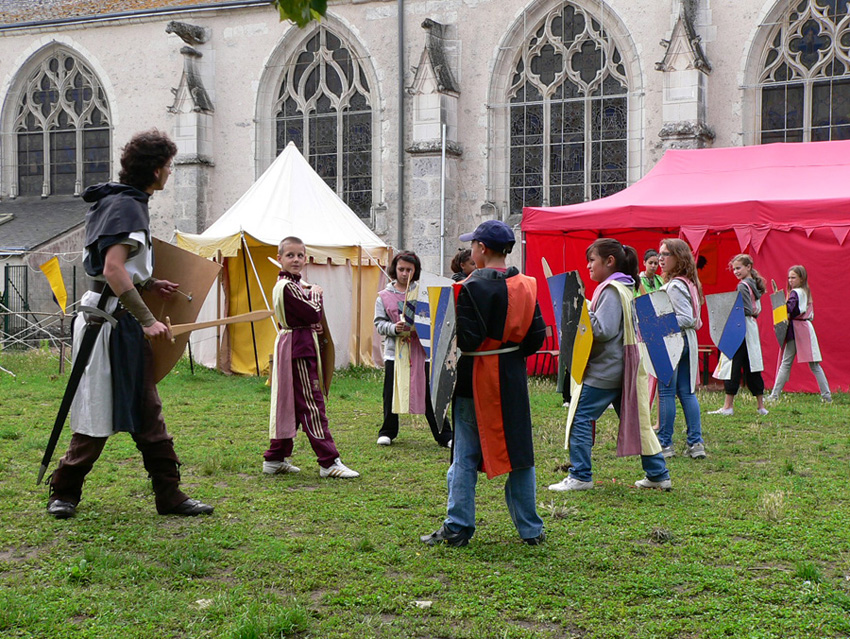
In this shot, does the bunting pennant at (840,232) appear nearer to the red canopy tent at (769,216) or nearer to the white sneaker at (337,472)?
the red canopy tent at (769,216)

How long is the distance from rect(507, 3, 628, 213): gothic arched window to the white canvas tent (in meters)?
5.35

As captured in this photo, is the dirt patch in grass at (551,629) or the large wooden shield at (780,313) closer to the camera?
the dirt patch in grass at (551,629)

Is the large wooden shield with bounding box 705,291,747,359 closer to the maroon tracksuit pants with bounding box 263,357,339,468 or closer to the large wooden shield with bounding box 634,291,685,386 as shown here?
the large wooden shield with bounding box 634,291,685,386

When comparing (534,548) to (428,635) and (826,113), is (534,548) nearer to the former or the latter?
(428,635)

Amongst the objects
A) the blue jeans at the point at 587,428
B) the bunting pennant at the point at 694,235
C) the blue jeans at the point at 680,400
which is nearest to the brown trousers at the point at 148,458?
the blue jeans at the point at 587,428

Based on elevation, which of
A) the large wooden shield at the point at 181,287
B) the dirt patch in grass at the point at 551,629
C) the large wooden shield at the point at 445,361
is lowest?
the dirt patch in grass at the point at 551,629

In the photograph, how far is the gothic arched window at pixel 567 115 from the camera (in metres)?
18.6

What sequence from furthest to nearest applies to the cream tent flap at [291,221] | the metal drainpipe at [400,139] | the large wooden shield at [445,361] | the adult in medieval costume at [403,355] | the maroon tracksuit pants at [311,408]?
the metal drainpipe at [400,139] → the cream tent flap at [291,221] → the adult in medieval costume at [403,355] → the maroon tracksuit pants at [311,408] → the large wooden shield at [445,361]

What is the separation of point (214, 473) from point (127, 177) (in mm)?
2388

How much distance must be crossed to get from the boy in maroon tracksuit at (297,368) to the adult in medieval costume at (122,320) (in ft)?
4.51

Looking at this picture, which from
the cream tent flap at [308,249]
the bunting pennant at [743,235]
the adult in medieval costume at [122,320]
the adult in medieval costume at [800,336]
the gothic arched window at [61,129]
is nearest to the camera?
the adult in medieval costume at [122,320]

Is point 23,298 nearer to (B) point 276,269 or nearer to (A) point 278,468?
(B) point 276,269

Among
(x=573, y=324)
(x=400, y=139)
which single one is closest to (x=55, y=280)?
(x=400, y=139)

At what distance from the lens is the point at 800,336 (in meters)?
11.0
